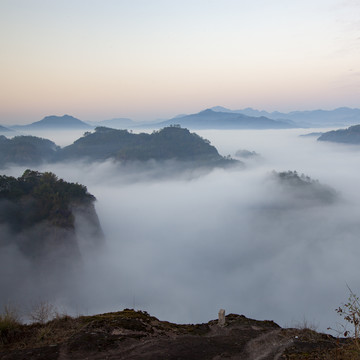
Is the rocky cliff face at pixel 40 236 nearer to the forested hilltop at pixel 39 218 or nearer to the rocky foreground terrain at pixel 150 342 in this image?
the forested hilltop at pixel 39 218

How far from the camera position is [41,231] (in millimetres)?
57688

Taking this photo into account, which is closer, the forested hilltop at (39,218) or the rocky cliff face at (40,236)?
the rocky cliff face at (40,236)

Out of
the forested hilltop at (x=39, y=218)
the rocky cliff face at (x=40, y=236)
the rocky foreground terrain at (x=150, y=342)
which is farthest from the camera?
the forested hilltop at (x=39, y=218)

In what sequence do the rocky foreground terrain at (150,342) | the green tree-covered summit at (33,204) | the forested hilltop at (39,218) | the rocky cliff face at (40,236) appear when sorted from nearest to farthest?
the rocky foreground terrain at (150,342) < the rocky cliff face at (40,236) < the forested hilltop at (39,218) < the green tree-covered summit at (33,204)

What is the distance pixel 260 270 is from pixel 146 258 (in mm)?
37034

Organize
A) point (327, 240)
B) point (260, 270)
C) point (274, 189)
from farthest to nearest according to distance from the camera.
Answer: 1. point (274, 189)
2. point (327, 240)
3. point (260, 270)

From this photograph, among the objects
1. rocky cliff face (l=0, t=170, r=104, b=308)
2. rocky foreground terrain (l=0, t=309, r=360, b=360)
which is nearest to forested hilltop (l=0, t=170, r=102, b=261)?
rocky cliff face (l=0, t=170, r=104, b=308)

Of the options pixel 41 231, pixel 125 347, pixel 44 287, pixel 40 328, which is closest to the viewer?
pixel 125 347

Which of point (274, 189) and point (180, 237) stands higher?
point (274, 189)

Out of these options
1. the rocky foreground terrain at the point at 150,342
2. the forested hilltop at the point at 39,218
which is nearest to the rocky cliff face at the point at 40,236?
the forested hilltop at the point at 39,218

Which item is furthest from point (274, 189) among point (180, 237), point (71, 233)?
point (71, 233)

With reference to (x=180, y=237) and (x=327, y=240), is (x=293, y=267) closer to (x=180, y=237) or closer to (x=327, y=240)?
(x=327, y=240)

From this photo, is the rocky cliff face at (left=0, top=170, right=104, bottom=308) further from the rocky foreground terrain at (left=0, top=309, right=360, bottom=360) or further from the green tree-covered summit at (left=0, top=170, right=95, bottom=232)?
the rocky foreground terrain at (left=0, top=309, right=360, bottom=360)

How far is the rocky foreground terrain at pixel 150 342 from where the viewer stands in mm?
11453
